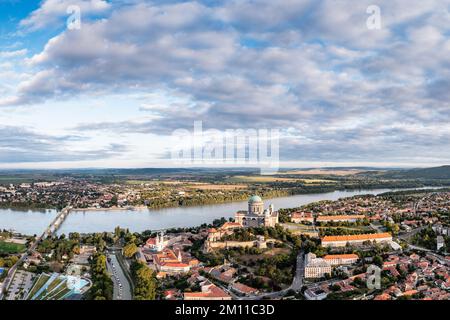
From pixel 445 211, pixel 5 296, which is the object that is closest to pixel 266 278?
pixel 5 296

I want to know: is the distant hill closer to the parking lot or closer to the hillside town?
the hillside town

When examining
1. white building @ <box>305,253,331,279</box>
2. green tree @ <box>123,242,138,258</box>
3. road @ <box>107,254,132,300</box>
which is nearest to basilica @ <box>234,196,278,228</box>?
green tree @ <box>123,242,138,258</box>

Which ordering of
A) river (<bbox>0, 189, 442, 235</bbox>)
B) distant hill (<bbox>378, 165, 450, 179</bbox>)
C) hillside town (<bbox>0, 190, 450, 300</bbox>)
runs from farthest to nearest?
distant hill (<bbox>378, 165, 450, 179</bbox>), river (<bbox>0, 189, 442, 235</bbox>), hillside town (<bbox>0, 190, 450, 300</bbox>)

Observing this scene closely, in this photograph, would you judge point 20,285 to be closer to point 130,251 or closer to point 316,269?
point 130,251

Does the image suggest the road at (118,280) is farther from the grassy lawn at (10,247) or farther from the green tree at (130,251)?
the grassy lawn at (10,247)

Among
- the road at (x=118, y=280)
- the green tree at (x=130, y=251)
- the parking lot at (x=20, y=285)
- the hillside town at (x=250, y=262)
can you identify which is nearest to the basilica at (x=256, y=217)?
the hillside town at (x=250, y=262)

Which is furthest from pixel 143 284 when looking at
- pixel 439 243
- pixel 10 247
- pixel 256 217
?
pixel 439 243
